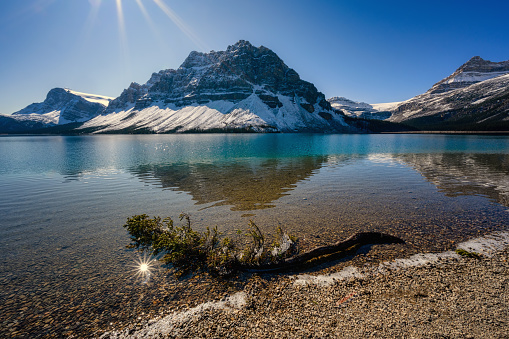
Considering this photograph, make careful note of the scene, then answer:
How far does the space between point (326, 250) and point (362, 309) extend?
3.89 m

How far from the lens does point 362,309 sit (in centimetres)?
806

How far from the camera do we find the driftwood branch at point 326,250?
10.9 m

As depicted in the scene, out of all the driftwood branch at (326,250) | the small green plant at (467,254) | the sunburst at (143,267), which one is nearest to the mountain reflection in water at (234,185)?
the sunburst at (143,267)

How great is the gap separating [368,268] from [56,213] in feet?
81.6

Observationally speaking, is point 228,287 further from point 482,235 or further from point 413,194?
point 413,194

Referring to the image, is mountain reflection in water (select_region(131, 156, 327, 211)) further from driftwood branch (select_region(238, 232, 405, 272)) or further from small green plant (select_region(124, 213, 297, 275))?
driftwood branch (select_region(238, 232, 405, 272))

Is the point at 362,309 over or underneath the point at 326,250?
underneath

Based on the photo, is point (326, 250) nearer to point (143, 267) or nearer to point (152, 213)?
point (143, 267)

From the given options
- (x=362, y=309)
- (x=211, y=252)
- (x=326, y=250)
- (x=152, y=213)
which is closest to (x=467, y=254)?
(x=326, y=250)

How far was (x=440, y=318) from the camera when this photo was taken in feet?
24.5

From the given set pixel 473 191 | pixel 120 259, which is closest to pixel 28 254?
pixel 120 259

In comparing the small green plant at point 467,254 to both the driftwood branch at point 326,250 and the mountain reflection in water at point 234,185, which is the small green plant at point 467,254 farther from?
the mountain reflection in water at point 234,185

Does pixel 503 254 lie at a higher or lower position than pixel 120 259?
higher

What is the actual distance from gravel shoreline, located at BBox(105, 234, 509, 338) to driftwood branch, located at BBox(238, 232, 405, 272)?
0.79 meters
